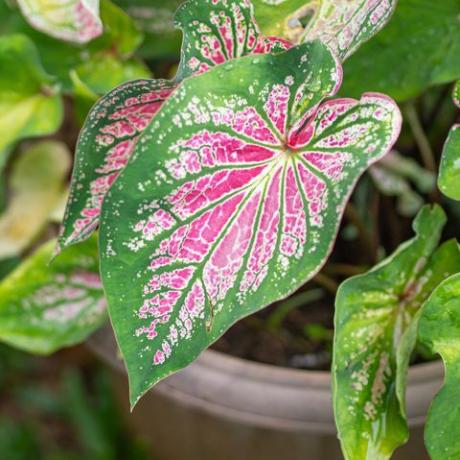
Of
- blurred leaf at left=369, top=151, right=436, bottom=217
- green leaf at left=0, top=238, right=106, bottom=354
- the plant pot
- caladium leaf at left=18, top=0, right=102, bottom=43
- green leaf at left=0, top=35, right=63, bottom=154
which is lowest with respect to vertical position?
the plant pot

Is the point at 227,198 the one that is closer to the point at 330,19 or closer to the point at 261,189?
the point at 261,189

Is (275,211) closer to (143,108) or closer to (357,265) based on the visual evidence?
(143,108)

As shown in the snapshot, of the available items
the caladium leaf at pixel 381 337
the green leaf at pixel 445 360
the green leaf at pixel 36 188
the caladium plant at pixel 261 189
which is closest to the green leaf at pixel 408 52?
the caladium plant at pixel 261 189

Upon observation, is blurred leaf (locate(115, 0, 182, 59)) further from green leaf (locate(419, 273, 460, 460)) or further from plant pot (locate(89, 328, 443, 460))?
green leaf (locate(419, 273, 460, 460))

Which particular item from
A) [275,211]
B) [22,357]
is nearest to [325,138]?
[275,211]

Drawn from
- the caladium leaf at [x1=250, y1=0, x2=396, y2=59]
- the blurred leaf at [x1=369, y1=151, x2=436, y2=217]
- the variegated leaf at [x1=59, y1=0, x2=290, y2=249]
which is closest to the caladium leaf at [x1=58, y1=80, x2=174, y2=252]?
the variegated leaf at [x1=59, y1=0, x2=290, y2=249]

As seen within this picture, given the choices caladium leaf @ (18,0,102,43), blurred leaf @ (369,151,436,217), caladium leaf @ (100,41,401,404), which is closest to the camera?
caladium leaf @ (100,41,401,404)

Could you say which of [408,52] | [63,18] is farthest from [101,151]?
[408,52]

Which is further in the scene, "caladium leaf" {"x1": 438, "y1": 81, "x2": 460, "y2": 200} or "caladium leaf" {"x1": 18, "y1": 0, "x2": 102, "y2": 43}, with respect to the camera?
"caladium leaf" {"x1": 18, "y1": 0, "x2": 102, "y2": 43}
